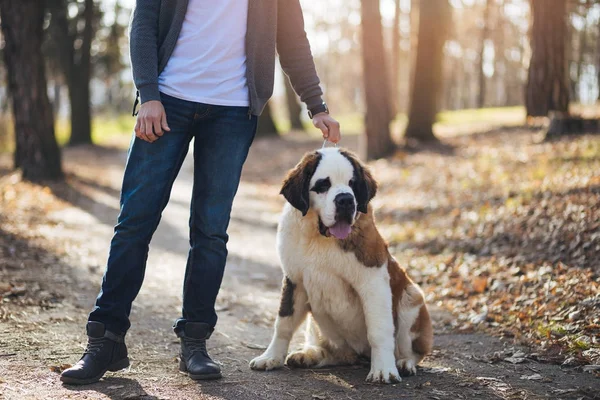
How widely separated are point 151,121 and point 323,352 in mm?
1967

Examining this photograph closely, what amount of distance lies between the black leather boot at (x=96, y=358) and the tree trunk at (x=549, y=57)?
42.8 feet

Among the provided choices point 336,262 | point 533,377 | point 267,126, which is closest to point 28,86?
point 336,262

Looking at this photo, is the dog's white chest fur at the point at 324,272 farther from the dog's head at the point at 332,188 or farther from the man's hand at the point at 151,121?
the man's hand at the point at 151,121

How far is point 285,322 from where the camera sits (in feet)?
14.9

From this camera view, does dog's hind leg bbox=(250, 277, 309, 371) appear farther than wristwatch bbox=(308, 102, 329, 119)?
No

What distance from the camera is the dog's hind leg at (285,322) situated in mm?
4512

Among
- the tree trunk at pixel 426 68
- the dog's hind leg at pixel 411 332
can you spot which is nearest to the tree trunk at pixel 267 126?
the tree trunk at pixel 426 68

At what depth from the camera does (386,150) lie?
55.3 ft

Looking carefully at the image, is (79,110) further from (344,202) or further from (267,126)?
(344,202)

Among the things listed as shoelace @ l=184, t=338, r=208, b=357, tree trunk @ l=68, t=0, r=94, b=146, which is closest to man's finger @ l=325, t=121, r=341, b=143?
shoelace @ l=184, t=338, r=208, b=357

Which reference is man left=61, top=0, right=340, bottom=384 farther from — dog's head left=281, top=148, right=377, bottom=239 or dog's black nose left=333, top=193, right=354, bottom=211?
dog's black nose left=333, top=193, right=354, bottom=211

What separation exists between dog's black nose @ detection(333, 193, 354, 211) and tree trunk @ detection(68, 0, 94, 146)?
79.9ft

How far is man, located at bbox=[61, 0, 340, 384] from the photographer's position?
394 centimetres

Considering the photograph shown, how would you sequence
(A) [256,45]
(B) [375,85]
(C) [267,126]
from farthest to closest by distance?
(C) [267,126], (B) [375,85], (A) [256,45]
